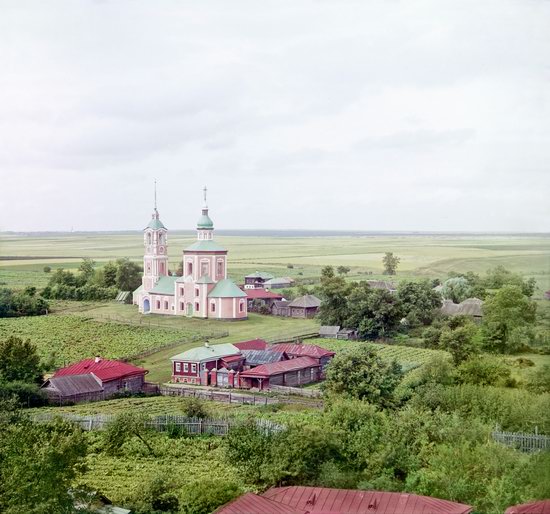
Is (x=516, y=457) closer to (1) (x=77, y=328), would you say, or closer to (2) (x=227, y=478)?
(2) (x=227, y=478)

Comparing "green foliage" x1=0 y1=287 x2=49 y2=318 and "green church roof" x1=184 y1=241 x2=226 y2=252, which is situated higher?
"green church roof" x1=184 y1=241 x2=226 y2=252

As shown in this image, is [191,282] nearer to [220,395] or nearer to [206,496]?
[220,395]

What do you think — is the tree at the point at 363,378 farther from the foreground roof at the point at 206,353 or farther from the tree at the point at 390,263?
the tree at the point at 390,263

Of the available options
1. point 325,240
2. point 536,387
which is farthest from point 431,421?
point 325,240

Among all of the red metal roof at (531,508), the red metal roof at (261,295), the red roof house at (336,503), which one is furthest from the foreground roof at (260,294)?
the red metal roof at (531,508)

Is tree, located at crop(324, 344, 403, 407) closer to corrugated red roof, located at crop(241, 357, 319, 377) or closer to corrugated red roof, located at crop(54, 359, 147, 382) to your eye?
corrugated red roof, located at crop(241, 357, 319, 377)

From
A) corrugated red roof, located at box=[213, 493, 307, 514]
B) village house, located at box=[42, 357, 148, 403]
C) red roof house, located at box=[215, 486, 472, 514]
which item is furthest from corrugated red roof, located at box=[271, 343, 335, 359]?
corrugated red roof, located at box=[213, 493, 307, 514]
